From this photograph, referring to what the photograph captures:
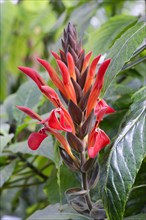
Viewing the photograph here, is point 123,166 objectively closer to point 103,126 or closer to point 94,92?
point 94,92

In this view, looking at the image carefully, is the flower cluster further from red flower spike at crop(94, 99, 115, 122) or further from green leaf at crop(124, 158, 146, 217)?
green leaf at crop(124, 158, 146, 217)

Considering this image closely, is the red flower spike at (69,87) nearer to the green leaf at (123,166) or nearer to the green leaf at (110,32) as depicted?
the green leaf at (123,166)

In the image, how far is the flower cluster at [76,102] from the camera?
0.59 metres

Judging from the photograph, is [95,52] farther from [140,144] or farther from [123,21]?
[140,144]

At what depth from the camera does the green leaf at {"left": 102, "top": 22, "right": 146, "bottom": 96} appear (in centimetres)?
60

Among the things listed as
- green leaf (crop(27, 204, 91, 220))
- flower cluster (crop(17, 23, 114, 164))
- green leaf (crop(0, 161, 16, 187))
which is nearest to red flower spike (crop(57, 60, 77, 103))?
flower cluster (crop(17, 23, 114, 164))

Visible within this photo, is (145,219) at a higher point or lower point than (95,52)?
lower

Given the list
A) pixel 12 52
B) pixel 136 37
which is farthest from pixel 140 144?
pixel 12 52

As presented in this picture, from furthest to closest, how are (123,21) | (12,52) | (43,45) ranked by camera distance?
(43,45) < (12,52) < (123,21)

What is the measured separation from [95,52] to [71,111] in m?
0.25

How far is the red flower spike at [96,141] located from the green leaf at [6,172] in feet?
0.99

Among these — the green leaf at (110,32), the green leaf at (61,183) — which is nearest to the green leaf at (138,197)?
the green leaf at (61,183)

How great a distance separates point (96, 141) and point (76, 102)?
0.07 meters

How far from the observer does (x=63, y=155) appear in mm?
625
